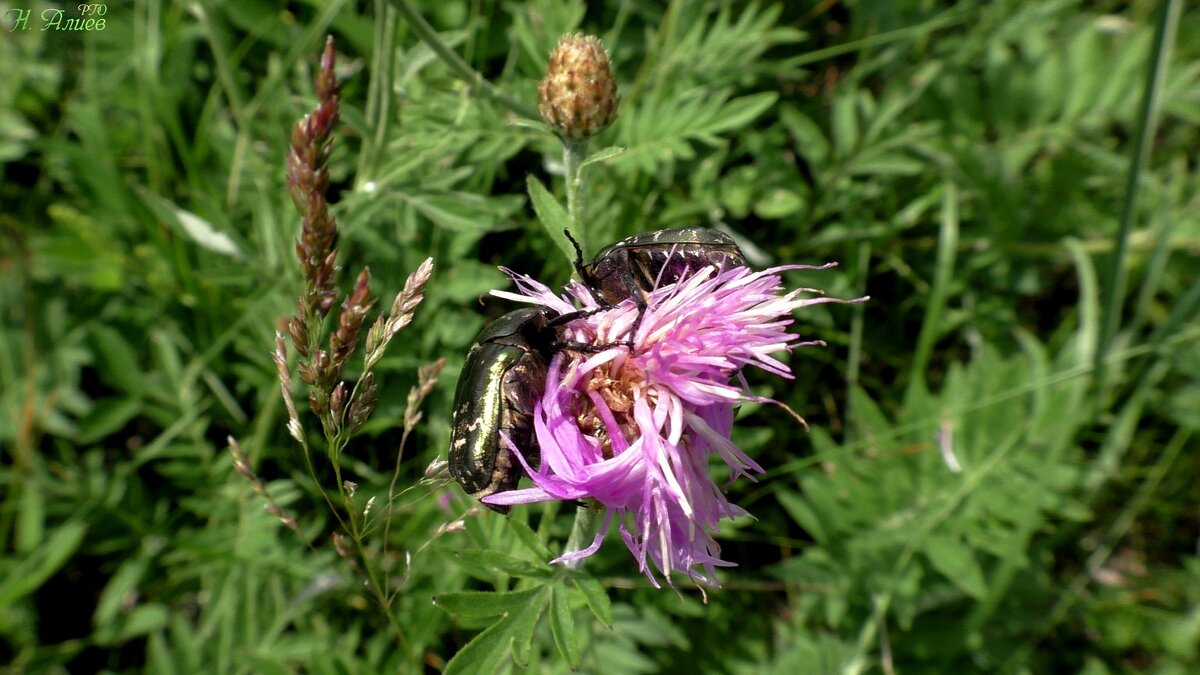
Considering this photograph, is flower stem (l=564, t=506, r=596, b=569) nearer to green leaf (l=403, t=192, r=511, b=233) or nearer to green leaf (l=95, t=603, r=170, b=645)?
green leaf (l=403, t=192, r=511, b=233)

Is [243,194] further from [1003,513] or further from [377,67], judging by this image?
[1003,513]

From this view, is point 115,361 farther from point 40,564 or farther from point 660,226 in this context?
point 660,226

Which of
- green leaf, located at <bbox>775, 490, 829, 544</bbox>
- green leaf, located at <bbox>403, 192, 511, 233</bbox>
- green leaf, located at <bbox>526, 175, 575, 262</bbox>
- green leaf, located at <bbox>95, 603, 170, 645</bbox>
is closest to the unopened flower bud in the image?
green leaf, located at <bbox>526, 175, 575, 262</bbox>

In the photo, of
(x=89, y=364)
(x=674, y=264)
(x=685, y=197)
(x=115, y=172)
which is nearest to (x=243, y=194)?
(x=115, y=172)

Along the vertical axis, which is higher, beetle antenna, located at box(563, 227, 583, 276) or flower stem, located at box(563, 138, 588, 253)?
flower stem, located at box(563, 138, 588, 253)

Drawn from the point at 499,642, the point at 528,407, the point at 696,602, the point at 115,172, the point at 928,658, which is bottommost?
the point at 928,658

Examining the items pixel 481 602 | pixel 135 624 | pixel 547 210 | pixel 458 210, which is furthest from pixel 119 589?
pixel 547 210
